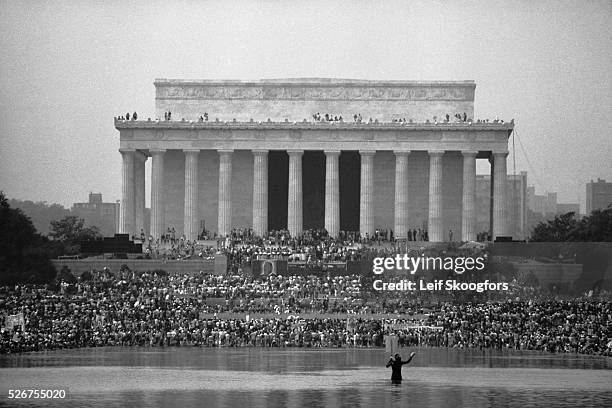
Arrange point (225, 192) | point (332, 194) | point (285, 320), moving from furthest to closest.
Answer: point (225, 192) < point (332, 194) < point (285, 320)

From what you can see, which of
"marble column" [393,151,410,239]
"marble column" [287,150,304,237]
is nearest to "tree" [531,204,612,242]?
"marble column" [393,151,410,239]

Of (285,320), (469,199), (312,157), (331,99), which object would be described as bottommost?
(285,320)

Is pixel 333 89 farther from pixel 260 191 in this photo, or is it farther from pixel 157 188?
pixel 157 188

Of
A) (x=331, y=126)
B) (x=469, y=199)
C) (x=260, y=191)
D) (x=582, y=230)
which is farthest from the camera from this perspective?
(x=469, y=199)

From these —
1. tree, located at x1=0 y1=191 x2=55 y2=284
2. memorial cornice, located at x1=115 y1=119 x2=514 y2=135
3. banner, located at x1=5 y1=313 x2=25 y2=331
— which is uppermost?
memorial cornice, located at x1=115 y1=119 x2=514 y2=135

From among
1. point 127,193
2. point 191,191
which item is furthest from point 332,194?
point 127,193

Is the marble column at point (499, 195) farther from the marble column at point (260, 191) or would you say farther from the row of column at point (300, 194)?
the marble column at point (260, 191)

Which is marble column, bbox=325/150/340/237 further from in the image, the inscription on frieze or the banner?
the banner

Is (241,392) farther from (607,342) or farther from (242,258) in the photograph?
(242,258)
